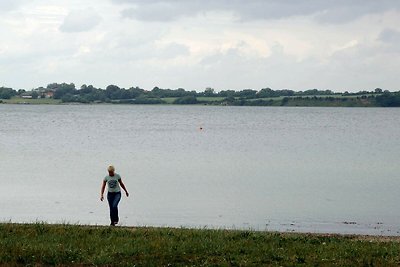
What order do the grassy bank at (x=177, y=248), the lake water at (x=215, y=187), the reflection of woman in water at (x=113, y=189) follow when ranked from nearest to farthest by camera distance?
1. the grassy bank at (x=177, y=248)
2. the reflection of woman in water at (x=113, y=189)
3. the lake water at (x=215, y=187)

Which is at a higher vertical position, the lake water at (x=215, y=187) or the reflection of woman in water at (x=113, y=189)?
the reflection of woman in water at (x=113, y=189)

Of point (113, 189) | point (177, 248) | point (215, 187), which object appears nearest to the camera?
point (177, 248)

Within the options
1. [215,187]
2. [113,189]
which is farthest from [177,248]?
[215,187]

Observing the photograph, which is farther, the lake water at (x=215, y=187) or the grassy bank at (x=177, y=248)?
the lake water at (x=215, y=187)

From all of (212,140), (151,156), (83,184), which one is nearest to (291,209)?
(83,184)

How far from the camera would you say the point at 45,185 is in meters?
38.4

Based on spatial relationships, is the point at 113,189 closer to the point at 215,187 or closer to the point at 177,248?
the point at 177,248

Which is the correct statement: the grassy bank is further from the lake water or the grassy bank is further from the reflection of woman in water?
the lake water

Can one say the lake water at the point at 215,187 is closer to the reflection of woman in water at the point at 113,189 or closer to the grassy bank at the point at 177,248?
the reflection of woman in water at the point at 113,189

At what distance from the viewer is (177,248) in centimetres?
1458

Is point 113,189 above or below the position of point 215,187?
above

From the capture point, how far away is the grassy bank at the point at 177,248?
13609 millimetres

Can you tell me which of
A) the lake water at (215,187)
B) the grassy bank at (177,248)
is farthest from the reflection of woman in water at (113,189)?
the lake water at (215,187)

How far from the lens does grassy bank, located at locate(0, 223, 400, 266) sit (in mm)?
13609
